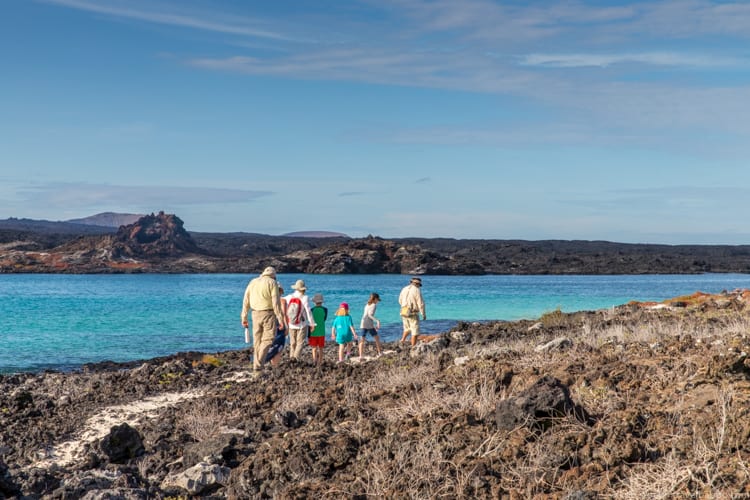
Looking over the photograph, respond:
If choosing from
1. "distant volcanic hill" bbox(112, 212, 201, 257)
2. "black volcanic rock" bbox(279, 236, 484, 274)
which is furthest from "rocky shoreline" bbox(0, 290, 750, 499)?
"distant volcanic hill" bbox(112, 212, 201, 257)

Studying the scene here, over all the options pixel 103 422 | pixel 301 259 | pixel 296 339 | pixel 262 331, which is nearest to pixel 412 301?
pixel 296 339

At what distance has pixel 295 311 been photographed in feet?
50.0

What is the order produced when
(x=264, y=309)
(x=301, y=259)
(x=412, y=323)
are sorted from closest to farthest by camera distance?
1. (x=264, y=309)
2. (x=412, y=323)
3. (x=301, y=259)

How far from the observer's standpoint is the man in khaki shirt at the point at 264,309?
13.6 m

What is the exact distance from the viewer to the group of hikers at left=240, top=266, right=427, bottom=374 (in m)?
13.6

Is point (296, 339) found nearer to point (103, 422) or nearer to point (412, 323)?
point (412, 323)

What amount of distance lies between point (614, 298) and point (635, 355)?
49.9 meters

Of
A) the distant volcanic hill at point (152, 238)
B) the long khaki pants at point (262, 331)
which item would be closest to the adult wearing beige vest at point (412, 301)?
the long khaki pants at point (262, 331)

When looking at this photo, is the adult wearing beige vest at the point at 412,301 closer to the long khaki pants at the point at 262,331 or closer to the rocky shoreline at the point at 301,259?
the long khaki pants at the point at 262,331

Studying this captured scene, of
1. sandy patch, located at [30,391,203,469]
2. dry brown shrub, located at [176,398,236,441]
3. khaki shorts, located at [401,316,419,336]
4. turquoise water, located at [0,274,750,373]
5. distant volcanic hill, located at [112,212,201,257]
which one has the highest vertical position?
distant volcanic hill, located at [112,212,201,257]

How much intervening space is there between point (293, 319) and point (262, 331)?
1.46m

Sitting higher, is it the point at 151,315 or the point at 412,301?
the point at 412,301

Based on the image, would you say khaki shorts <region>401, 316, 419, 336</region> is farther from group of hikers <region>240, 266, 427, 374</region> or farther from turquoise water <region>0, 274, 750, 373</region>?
turquoise water <region>0, 274, 750, 373</region>

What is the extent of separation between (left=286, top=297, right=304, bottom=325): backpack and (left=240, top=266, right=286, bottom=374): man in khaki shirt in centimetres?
130
